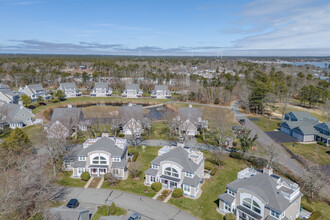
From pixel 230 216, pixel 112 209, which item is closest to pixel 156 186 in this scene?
pixel 112 209

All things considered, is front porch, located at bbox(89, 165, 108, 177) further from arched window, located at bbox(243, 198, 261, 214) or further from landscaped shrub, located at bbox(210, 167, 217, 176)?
arched window, located at bbox(243, 198, 261, 214)

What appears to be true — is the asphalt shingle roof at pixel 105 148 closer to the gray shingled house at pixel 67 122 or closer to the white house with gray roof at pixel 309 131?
the gray shingled house at pixel 67 122

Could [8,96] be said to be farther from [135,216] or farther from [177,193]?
[177,193]

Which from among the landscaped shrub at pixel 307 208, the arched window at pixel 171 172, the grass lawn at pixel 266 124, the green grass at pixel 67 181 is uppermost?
the arched window at pixel 171 172

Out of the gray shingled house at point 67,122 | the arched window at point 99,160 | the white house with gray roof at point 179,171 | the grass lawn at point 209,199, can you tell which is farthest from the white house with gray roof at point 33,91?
the grass lawn at point 209,199

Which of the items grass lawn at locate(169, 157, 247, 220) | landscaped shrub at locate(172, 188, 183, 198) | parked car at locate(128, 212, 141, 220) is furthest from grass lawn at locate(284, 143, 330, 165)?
parked car at locate(128, 212, 141, 220)

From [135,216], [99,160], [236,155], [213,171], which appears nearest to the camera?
[135,216]

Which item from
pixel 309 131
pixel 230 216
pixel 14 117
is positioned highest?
pixel 309 131
